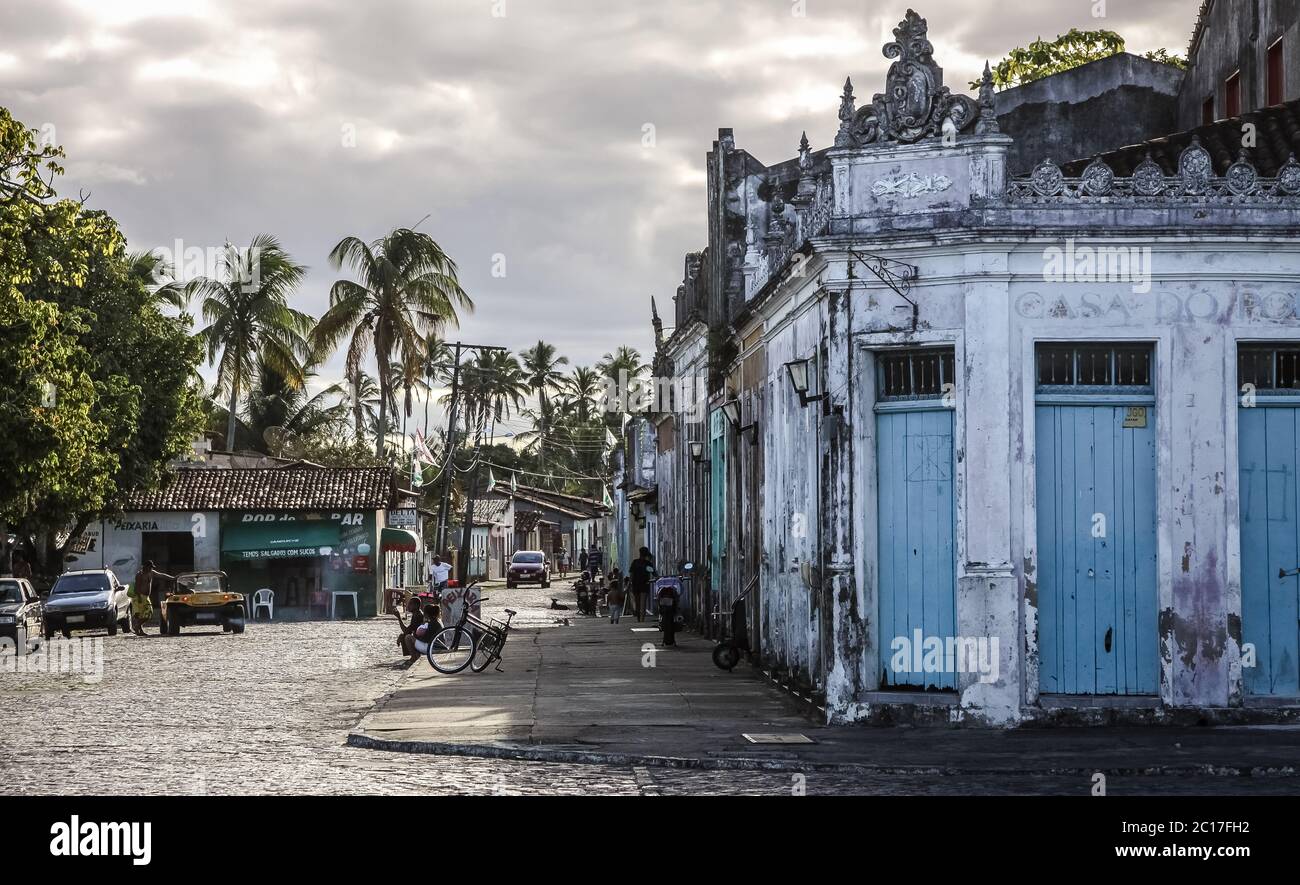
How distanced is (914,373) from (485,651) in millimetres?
8270

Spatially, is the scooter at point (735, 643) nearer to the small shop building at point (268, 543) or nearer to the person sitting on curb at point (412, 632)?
the person sitting on curb at point (412, 632)

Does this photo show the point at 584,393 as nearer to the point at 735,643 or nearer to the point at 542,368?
the point at 542,368

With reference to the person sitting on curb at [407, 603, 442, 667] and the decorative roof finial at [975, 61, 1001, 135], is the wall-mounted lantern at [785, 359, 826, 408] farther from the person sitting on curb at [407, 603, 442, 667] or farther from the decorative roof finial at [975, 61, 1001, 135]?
the person sitting on curb at [407, 603, 442, 667]

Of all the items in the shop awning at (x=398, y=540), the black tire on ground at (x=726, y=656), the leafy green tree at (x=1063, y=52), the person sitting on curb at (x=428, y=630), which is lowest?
the black tire on ground at (x=726, y=656)

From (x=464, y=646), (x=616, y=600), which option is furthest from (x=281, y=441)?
(x=464, y=646)

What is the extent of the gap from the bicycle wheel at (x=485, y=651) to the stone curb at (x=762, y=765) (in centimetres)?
752

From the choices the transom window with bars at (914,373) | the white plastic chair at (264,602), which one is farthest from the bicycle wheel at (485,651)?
the white plastic chair at (264,602)

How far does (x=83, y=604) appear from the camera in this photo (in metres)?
32.8

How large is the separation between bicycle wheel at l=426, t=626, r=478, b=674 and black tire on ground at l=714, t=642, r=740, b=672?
304 cm

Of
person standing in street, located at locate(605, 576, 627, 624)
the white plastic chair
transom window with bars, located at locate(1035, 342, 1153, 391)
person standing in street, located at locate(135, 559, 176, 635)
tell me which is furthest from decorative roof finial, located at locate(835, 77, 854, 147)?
the white plastic chair

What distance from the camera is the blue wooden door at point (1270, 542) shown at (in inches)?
570

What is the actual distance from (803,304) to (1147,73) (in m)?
11.1

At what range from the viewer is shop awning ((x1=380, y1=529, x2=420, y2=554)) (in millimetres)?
46031
